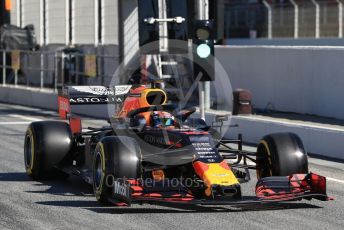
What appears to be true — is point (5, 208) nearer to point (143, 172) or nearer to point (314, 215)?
point (143, 172)

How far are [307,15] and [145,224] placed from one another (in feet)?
80.2

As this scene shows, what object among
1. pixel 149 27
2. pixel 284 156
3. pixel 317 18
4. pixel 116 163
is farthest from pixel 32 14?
pixel 116 163

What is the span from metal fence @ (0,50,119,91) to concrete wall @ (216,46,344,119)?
3.78m

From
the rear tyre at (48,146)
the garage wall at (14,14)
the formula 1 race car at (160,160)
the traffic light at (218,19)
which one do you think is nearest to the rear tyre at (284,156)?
the formula 1 race car at (160,160)

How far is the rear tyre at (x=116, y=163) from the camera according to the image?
9250 mm

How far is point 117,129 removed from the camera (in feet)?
34.8

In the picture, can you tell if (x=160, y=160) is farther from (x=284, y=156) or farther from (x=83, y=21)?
(x=83, y=21)

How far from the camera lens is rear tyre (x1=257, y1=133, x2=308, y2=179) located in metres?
9.94

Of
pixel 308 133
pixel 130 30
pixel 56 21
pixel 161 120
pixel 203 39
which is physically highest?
pixel 56 21

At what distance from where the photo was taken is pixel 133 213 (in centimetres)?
910

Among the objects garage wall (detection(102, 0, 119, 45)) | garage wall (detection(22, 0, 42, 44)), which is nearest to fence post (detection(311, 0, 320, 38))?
garage wall (detection(102, 0, 119, 45))

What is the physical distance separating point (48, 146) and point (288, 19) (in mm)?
23083

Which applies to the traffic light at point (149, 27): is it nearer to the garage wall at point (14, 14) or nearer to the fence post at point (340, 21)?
the fence post at point (340, 21)

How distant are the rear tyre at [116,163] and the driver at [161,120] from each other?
37.4 inches
